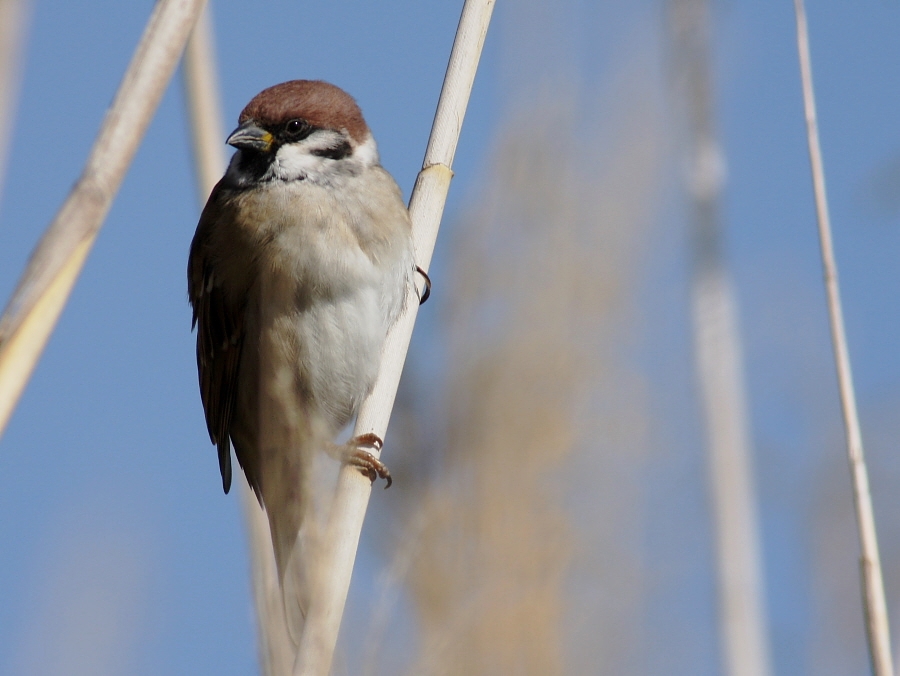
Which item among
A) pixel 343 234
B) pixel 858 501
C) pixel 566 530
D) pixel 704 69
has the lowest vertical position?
pixel 566 530

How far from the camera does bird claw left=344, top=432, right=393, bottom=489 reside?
1.75 metres

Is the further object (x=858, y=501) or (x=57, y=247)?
(x=858, y=501)

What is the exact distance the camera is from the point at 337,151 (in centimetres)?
261

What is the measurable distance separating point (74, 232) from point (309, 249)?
1.35 meters

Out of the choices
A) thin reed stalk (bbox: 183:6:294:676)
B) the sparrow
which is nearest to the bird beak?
the sparrow

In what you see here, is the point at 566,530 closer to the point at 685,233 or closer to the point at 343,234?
the point at 685,233

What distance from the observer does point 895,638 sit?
1.69 m

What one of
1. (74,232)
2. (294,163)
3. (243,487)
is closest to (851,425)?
(243,487)

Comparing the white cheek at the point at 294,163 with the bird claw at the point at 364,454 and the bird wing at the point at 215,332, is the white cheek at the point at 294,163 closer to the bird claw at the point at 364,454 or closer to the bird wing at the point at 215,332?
the bird wing at the point at 215,332

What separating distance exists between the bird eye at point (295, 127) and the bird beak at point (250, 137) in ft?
0.13

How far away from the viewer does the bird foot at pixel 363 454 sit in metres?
1.73

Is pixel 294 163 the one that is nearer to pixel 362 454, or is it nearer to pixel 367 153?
pixel 367 153

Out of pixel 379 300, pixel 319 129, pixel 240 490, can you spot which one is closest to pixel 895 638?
pixel 240 490

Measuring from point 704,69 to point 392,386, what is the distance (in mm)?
891
